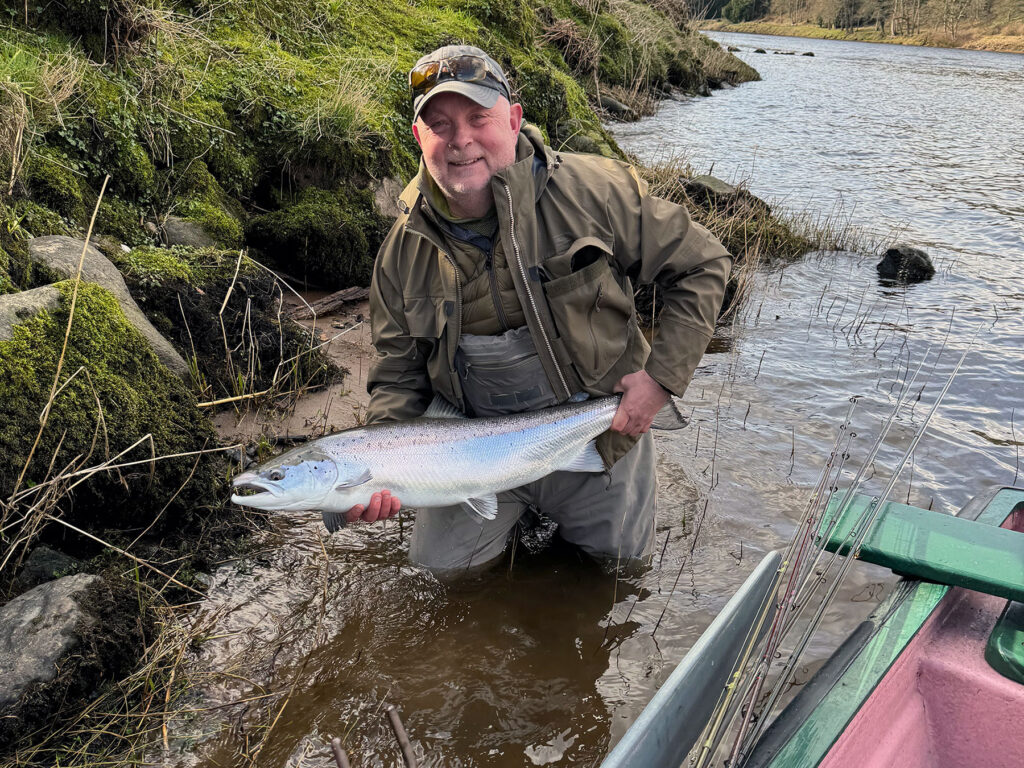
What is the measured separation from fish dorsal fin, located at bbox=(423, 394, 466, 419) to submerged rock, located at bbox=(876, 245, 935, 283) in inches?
335

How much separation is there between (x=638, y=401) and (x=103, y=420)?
2.59 metres

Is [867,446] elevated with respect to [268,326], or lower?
lower

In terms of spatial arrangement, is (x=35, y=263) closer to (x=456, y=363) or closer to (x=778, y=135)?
(x=456, y=363)

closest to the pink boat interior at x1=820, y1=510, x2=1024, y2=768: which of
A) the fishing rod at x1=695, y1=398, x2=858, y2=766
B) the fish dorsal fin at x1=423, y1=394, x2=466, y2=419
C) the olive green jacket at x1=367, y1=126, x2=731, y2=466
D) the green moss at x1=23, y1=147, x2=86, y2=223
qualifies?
the fishing rod at x1=695, y1=398, x2=858, y2=766

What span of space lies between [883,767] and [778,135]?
20428mm

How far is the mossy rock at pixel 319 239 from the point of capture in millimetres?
7051

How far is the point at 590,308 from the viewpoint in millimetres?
3576

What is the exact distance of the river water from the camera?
11.3ft

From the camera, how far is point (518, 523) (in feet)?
14.9

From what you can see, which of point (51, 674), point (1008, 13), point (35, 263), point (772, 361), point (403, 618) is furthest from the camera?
point (1008, 13)

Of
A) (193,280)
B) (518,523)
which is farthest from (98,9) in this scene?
(518,523)

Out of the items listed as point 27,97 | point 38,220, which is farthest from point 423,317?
point 27,97

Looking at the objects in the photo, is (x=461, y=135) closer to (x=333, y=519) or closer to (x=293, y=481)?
(x=293, y=481)

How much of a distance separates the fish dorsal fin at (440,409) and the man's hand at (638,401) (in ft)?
2.52
